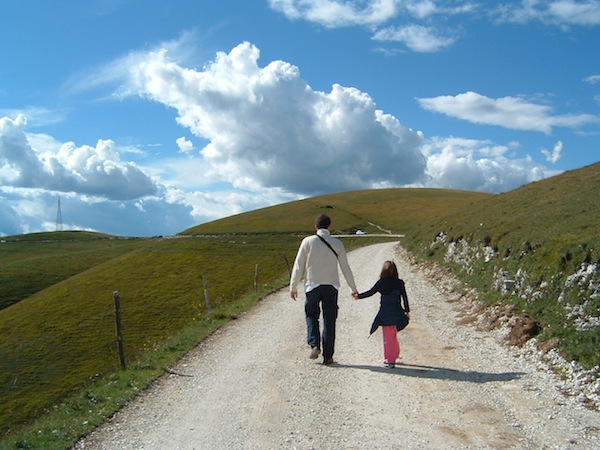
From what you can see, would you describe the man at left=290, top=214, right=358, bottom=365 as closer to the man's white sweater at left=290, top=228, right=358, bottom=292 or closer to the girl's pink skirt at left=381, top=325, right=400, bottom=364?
the man's white sweater at left=290, top=228, right=358, bottom=292

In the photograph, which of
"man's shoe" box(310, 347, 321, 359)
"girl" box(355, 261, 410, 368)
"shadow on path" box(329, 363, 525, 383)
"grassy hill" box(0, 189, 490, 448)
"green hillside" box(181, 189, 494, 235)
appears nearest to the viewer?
"shadow on path" box(329, 363, 525, 383)

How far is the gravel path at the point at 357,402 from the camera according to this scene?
7.90 metres

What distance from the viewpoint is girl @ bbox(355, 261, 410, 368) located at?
11859 millimetres

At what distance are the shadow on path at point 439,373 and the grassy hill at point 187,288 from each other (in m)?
1.55

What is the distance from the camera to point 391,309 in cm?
1210

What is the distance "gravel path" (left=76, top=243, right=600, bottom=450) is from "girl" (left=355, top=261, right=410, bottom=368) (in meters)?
0.58

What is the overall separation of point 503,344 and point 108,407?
9319mm

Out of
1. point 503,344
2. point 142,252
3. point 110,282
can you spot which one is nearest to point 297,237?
point 142,252

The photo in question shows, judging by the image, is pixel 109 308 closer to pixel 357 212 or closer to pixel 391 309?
pixel 391 309

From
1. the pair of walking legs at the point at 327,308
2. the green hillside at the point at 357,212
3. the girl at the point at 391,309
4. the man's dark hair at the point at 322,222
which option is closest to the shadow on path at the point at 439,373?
the girl at the point at 391,309

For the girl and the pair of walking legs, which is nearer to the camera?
the girl

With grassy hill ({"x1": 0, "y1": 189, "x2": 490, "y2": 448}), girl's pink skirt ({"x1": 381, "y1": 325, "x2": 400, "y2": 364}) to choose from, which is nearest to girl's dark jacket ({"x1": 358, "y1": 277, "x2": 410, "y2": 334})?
girl's pink skirt ({"x1": 381, "y1": 325, "x2": 400, "y2": 364})

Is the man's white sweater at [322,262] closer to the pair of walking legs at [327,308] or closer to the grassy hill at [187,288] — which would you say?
the pair of walking legs at [327,308]

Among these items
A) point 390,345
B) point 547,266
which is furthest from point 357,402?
point 547,266
